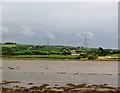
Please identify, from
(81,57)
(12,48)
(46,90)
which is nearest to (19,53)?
(12,48)

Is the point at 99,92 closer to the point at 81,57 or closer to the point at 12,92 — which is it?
the point at 12,92

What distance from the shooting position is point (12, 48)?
85812mm

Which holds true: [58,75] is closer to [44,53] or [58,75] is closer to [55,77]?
[55,77]

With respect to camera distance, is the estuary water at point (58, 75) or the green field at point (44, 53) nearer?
the estuary water at point (58, 75)

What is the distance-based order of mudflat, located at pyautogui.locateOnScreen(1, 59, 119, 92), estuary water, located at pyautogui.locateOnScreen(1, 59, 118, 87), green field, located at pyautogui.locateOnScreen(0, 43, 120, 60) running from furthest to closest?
green field, located at pyautogui.locateOnScreen(0, 43, 120, 60), estuary water, located at pyautogui.locateOnScreen(1, 59, 118, 87), mudflat, located at pyautogui.locateOnScreen(1, 59, 119, 92)

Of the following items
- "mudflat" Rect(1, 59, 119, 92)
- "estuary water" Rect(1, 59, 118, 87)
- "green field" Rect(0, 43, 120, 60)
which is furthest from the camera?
"green field" Rect(0, 43, 120, 60)

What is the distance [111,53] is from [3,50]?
30.6m

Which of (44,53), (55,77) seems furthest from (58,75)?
(44,53)

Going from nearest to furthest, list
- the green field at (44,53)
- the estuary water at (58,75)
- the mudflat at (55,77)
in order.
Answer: the mudflat at (55,77), the estuary water at (58,75), the green field at (44,53)

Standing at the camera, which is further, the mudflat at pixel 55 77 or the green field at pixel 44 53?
the green field at pixel 44 53

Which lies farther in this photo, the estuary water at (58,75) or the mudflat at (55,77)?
the estuary water at (58,75)

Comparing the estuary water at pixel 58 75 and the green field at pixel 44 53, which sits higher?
the green field at pixel 44 53

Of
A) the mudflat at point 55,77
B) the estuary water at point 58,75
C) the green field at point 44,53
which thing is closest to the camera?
the mudflat at point 55,77

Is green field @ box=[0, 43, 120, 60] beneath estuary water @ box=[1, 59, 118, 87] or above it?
above
